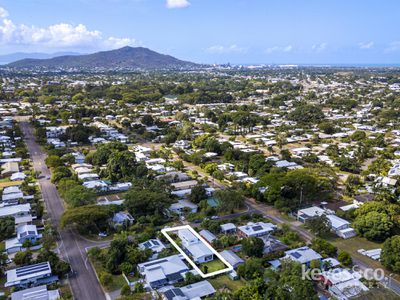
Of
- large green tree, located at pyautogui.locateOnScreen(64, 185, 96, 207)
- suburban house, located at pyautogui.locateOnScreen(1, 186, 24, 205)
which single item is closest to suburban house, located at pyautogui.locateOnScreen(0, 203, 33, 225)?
suburban house, located at pyautogui.locateOnScreen(1, 186, 24, 205)

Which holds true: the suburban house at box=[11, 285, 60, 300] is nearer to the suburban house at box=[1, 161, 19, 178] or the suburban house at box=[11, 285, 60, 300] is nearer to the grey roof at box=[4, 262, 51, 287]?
the grey roof at box=[4, 262, 51, 287]

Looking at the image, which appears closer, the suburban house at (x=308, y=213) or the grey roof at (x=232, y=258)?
the grey roof at (x=232, y=258)

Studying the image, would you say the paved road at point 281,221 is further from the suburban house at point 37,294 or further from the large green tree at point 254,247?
the suburban house at point 37,294

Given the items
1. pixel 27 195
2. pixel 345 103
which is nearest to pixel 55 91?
pixel 27 195

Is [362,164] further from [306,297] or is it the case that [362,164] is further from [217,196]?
[306,297]

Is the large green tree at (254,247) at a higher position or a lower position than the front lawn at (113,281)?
higher

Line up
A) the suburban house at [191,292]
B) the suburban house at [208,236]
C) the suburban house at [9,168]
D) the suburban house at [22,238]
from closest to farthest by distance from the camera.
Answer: the suburban house at [191,292]
the suburban house at [22,238]
the suburban house at [208,236]
the suburban house at [9,168]

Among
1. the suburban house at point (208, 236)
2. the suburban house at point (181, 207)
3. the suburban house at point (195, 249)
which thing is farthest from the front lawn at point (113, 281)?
the suburban house at point (181, 207)
